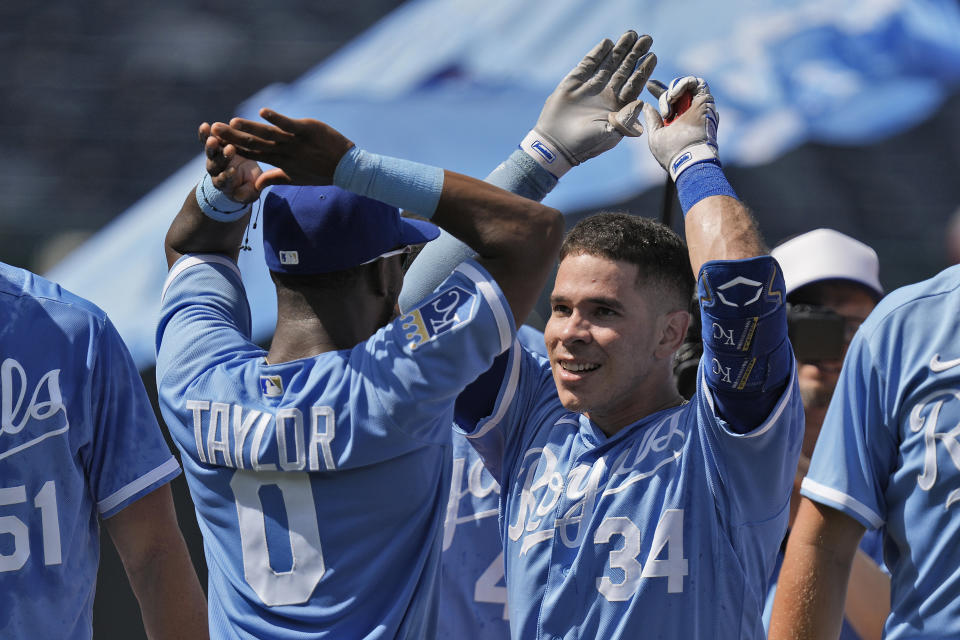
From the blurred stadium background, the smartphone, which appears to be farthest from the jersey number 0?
the blurred stadium background

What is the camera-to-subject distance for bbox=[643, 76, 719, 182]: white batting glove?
6.81 ft

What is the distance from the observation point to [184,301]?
7.18 feet

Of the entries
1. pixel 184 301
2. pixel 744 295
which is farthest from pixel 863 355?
pixel 184 301

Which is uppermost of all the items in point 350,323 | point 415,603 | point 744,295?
point 350,323

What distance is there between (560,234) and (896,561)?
865 mm

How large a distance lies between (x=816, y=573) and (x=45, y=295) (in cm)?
152

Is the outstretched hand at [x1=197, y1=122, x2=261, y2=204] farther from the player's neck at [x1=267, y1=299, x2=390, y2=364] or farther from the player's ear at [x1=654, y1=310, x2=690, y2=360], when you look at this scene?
the player's ear at [x1=654, y1=310, x2=690, y2=360]

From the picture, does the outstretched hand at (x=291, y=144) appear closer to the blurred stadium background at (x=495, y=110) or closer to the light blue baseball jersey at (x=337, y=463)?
the light blue baseball jersey at (x=337, y=463)

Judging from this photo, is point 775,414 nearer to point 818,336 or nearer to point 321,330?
point 321,330

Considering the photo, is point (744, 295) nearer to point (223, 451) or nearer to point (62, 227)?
point (223, 451)

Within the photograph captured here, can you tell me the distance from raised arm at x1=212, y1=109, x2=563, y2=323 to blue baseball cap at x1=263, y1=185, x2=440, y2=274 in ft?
0.42

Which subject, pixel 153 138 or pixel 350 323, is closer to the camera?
pixel 350 323

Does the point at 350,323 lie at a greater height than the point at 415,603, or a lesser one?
greater

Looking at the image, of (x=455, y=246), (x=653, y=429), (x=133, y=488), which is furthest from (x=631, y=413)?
(x=133, y=488)
